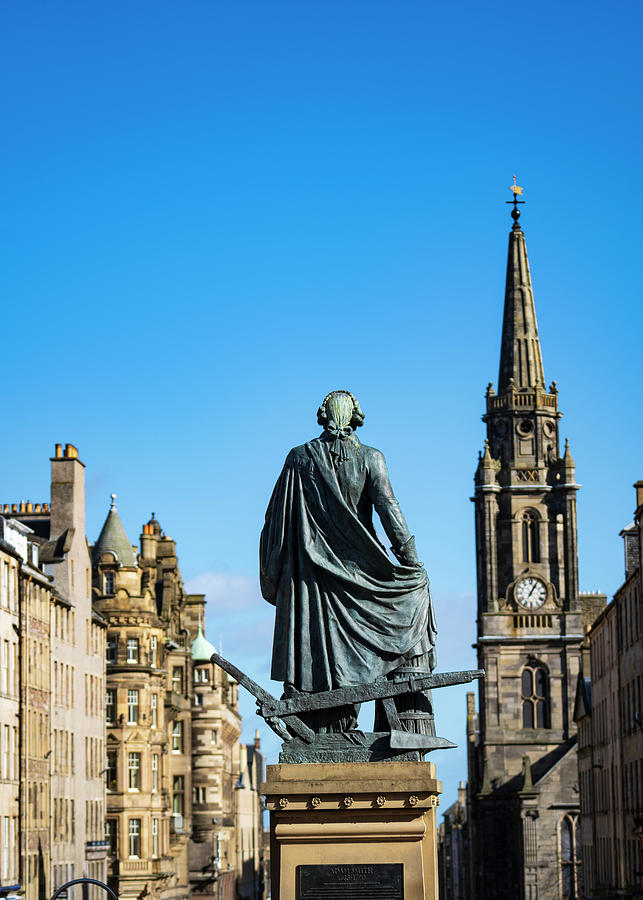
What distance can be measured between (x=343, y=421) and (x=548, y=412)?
119982 mm

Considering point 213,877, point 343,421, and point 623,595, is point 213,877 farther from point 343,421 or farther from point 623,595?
point 343,421

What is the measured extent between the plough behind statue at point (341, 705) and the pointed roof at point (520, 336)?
120 metres

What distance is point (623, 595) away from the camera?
77.9 meters

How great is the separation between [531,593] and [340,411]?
115 metres

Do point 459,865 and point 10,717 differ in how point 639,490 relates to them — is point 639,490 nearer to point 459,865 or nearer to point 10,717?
point 10,717

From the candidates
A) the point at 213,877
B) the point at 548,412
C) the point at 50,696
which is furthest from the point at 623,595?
the point at 548,412

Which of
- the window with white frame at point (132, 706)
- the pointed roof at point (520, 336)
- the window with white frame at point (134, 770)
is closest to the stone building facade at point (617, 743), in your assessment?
the window with white frame at point (134, 770)

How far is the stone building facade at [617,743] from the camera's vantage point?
73.6 meters

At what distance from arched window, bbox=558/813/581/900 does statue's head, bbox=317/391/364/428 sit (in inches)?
4340

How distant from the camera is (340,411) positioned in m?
15.7

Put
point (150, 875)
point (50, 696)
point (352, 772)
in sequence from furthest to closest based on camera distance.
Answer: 1. point (150, 875)
2. point (50, 696)
3. point (352, 772)

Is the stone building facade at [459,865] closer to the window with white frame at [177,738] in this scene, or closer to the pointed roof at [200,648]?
the pointed roof at [200,648]

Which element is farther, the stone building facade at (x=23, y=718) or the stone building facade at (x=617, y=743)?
the stone building facade at (x=617, y=743)

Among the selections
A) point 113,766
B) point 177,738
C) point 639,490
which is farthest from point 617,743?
point 177,738
